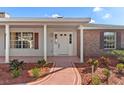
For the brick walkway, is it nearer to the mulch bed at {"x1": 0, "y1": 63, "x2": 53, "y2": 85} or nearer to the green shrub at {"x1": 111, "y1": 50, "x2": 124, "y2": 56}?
the mulch bed at {"x1": 0, "y1": 63, "x2": 53, "y2": 85}

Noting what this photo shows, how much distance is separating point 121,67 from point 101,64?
2.16m

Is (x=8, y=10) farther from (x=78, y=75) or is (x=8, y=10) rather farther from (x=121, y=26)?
(x=78, y=75)

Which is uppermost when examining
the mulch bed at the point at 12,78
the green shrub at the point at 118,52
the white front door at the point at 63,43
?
the white front door at the point at 63,43

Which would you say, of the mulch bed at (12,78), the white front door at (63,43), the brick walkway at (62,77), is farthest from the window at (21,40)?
the brick walkway at (62,77)

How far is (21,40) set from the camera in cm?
2094

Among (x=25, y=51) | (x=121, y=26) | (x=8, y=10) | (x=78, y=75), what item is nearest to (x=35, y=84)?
(x=78, y=75)

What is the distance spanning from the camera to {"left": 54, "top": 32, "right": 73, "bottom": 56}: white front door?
20891mm

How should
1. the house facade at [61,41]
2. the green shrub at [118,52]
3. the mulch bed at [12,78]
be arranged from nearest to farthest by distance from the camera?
the mulch bed at [12,78] → the green shrub at [118,52] → the house facade at [61,41]

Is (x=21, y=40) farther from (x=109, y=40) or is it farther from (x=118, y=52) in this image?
(x=118, y=52)

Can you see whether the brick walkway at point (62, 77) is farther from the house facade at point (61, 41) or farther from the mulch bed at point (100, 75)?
the house facade at point (61, 41)

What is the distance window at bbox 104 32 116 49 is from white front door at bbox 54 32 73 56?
9.45ft

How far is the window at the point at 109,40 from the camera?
20.9m

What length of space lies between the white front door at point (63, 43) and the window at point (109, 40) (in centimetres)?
288
